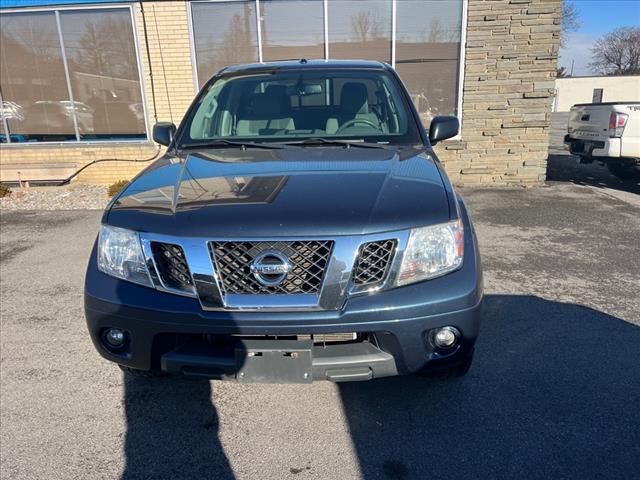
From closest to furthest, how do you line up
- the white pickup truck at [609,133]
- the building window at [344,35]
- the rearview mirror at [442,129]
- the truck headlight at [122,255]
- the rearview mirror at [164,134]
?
1. the truck headlight at [122,255]
2. the rearview mirror at [442,129]
3. the rearview mirror at [164,134]
4. the white pickup truck at [609,133]
5. the building window at [344,35]

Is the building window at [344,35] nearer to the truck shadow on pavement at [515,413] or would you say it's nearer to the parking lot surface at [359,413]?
the parking lot surface at [359,413]

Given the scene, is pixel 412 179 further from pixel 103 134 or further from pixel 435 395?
pixel 103 134

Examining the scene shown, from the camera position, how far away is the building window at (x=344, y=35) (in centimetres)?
845

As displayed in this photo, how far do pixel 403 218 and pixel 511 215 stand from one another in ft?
17.5

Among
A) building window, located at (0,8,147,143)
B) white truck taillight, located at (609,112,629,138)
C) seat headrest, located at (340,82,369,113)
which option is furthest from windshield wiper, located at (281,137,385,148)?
building window, located at (0,8,147,143)

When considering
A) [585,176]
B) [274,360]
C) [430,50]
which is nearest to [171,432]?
[274,360]

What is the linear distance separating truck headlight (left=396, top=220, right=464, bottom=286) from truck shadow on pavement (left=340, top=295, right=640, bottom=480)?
88 centimetres

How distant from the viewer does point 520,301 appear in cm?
402

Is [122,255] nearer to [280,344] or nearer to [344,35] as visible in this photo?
[280,344]

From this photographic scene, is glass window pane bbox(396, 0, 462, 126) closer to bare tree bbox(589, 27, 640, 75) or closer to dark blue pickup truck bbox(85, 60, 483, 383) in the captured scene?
dark blue pickup truck bbox(85, 60, 483, 383)

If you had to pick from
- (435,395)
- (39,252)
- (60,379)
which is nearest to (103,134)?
(39,252)

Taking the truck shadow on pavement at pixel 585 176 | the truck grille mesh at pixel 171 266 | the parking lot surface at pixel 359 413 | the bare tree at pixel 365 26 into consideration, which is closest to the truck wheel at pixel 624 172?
the truck shadow on pavement at pixel 585 176

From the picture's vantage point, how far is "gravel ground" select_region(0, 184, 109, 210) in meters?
8.12

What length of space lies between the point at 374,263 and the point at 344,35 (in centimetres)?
741
